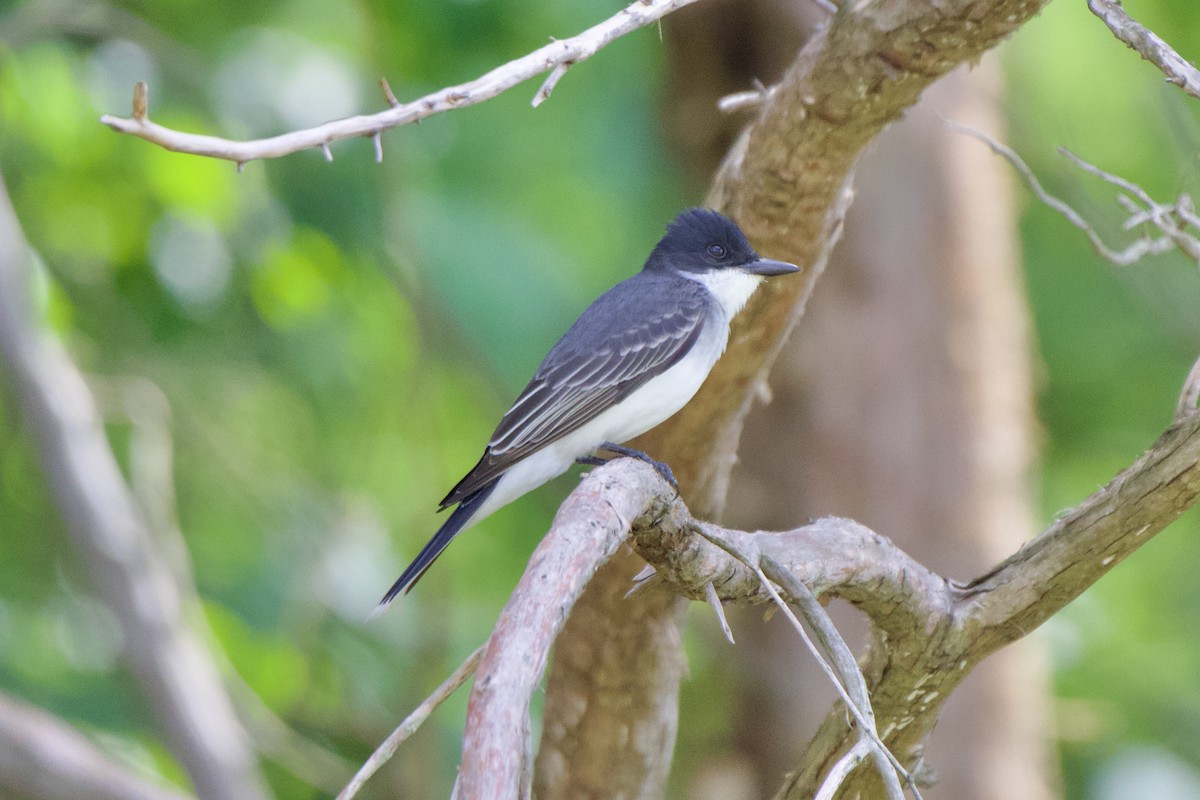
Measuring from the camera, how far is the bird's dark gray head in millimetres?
3640

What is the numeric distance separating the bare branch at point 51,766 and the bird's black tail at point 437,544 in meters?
1.34

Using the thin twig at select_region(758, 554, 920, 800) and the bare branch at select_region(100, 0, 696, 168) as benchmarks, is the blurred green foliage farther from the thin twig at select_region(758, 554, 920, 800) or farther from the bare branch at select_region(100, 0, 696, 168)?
the bare branch at select_region(100, 0, 696, 168)

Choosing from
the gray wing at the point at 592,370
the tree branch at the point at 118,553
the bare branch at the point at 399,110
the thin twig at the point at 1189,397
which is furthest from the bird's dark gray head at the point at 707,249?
the tree branch at the point at 118,553

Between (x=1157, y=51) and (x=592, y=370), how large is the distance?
188 centimetres

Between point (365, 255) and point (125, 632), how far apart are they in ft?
5.56

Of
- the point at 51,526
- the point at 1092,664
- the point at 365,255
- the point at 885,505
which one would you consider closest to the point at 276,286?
the point at 365,255

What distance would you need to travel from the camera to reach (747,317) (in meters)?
3.70

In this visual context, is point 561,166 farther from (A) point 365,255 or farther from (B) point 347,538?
(B) point 347,538

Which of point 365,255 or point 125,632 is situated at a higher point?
point 365,255

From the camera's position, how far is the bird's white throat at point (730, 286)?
3.73 metres

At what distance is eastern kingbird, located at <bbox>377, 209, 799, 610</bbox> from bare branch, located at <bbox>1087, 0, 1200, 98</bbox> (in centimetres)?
134

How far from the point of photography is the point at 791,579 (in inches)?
92.0

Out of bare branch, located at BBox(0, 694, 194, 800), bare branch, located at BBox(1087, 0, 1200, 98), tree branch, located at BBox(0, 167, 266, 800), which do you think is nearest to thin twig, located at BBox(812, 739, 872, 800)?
bare branch, located at BBox(1087, 0, 1200, 98)

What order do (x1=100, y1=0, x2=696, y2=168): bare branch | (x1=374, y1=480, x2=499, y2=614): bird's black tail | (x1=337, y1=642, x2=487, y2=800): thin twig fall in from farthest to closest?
1. (x1=374, y1=480, x2=499, y2=614): bird's black tail
2. (x1=337, y1=642, x2=487, y2=800): thin twig
3. (x1=100, y1=0, x2=696, y2=168): bare branch
